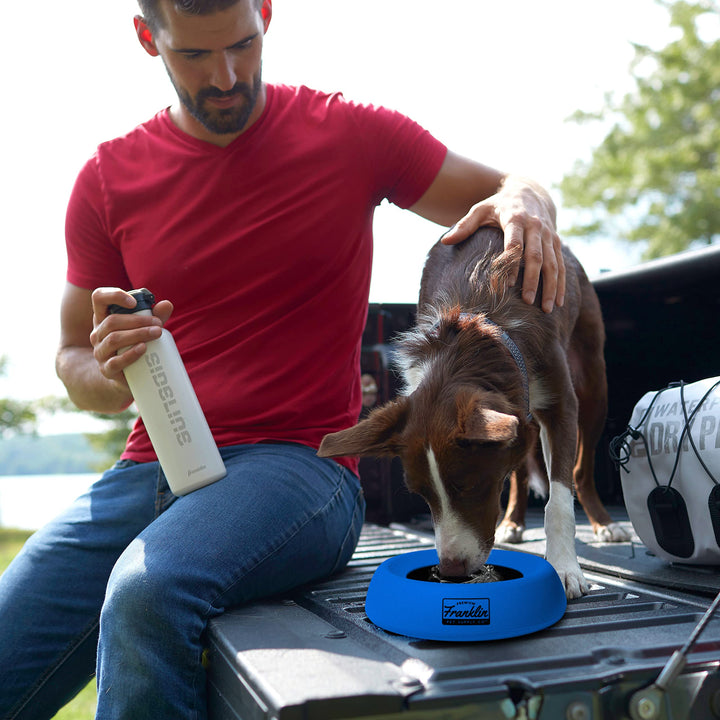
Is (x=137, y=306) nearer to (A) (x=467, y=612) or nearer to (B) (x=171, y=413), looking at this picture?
(B) (x=171, y=413)

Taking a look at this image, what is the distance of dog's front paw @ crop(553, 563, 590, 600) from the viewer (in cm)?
249

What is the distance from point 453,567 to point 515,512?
4.95 ft

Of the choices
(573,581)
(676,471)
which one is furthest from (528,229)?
(573,581)

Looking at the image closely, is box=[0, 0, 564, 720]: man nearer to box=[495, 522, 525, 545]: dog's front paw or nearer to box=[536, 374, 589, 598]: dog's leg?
box=[536, 374, 589, 598]: dog's leg

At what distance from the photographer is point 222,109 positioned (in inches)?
121

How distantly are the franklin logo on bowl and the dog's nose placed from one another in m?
0.57

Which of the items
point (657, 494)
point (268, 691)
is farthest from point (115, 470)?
point (657, 494)

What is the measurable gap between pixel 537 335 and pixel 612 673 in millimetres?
1756

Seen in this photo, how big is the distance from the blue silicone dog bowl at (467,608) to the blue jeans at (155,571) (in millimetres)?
462

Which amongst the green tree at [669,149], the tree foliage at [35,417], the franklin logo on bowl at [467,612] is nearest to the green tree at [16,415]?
the tree foliage at [35,417]

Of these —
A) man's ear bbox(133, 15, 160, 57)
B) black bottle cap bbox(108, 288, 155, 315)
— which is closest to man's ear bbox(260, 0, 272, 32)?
man's ear bbox(133, 15, 160, 57)

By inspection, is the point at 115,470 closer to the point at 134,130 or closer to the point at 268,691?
the point at 134,130

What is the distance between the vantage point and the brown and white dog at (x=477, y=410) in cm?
263

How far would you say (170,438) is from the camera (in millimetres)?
2506
